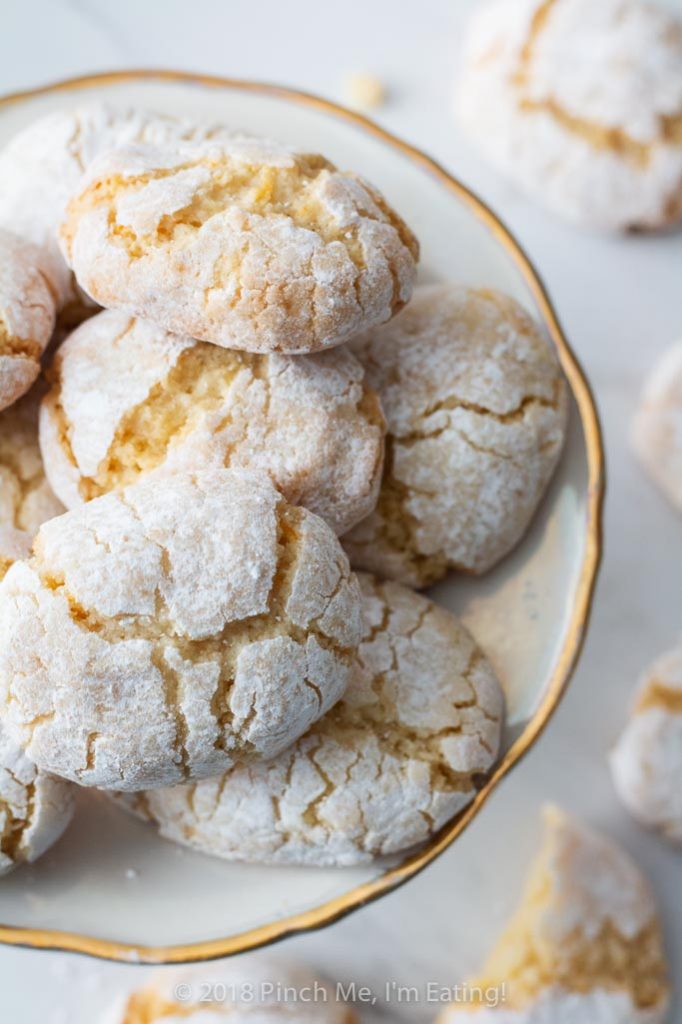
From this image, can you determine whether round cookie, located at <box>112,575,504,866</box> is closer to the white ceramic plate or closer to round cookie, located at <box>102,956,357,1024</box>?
the white ceramic plate

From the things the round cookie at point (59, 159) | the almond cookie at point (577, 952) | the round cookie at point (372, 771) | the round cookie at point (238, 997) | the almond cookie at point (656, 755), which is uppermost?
the round cookie at point (59, 159)

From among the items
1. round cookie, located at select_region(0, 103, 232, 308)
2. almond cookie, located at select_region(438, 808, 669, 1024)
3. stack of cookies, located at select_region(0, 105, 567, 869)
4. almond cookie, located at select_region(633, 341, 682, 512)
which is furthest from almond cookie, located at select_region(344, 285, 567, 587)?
almond cookie, located at select_region(438, 808, 669, 1024)

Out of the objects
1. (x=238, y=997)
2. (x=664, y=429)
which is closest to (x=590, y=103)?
(x=664, y=429)

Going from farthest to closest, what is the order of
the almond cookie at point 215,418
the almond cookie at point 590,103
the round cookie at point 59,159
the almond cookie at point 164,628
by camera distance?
the almond cookie at point 590,103, the round cookie at point 59,159, the almond cookie at point 215,418, the almond cookie at point 164,628

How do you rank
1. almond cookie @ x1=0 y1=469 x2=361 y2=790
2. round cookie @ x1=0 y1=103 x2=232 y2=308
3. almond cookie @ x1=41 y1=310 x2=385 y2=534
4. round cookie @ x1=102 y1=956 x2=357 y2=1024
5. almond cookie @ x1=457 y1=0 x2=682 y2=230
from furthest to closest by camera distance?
almond cookie @ x1=457 y1=0 x2=682 y2=230
round cookie @ x1=102 y1=956 x2=357 y2=1024
round cookie @ x1=0 y1=103 x2=232 y2=308
almond cookie @ x1=41 y1=310 x2=385 y2=534
almond cookie @ x1=0 y1=469 x2=361 y2=790

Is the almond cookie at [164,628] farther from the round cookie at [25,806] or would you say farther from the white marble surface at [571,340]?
the white marble surface at [571,340]

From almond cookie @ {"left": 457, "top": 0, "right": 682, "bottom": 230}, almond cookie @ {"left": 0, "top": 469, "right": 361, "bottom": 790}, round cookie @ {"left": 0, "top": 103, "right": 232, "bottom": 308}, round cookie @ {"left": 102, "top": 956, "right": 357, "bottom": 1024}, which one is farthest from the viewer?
almond cookie @ {"left": 457, "top": 0, "right": 682, "bottom": 230}

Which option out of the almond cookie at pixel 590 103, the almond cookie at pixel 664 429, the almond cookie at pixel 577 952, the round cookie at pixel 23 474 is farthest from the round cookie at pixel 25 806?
the almond cookie at pixel 590 103

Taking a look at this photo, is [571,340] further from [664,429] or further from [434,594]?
[434,594]
